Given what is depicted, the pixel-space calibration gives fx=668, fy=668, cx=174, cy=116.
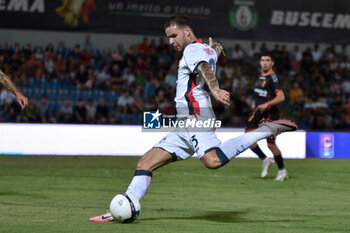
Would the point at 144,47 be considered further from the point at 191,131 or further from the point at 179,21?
the point at 191,131

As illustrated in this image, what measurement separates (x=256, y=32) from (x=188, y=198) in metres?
16.9

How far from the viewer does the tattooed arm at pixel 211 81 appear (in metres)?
6.08

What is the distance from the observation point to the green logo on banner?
82.9 ft

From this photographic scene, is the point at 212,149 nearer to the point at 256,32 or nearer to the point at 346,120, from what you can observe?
the point at 346,120

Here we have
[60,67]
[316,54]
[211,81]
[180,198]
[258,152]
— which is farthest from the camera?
[316,54]

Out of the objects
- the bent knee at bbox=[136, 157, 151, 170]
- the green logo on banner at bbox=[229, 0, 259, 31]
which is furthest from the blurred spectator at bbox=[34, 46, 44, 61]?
the bent knee at bbox=[136, 157, 151, 170]

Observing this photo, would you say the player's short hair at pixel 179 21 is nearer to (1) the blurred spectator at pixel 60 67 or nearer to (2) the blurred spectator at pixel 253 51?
(1) the blurred spectator at pixel 60 67

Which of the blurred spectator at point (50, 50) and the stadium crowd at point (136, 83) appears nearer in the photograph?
the stadium crowd at point (136, 83)

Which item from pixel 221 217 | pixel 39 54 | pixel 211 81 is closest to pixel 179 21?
pixel 211 81

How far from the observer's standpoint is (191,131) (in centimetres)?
680

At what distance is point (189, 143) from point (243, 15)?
19.0 meters

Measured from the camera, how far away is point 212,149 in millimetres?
6684

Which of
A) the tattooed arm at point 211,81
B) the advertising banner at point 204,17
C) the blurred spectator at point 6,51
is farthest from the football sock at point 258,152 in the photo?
the blurred spectator at point 6,51

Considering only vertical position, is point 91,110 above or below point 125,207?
below
